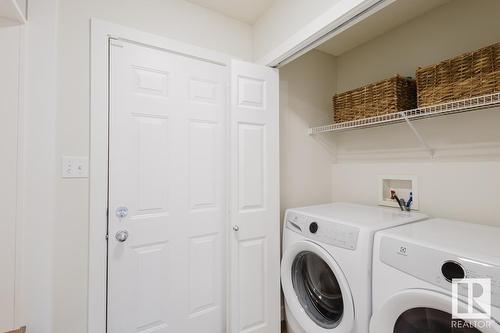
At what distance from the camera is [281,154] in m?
1.95

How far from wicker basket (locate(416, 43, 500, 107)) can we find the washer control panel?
834mm

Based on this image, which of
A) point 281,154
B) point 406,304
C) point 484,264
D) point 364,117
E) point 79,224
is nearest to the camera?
point 484,264

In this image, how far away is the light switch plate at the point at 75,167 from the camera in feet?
4.02

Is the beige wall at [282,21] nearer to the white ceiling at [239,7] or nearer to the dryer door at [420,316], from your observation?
the white ceiling at [239,7]

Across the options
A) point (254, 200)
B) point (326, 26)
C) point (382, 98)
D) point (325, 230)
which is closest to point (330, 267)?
point (325, 230)

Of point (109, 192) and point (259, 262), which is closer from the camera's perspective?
point (109, 192)

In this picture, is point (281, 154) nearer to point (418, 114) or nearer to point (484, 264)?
point (418, 114)

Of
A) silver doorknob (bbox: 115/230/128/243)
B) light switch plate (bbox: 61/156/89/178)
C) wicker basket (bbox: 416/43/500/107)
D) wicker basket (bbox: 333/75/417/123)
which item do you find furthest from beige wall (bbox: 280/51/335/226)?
light switch plate (bbox: 61/156/89/178)

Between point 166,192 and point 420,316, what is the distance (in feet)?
4.64

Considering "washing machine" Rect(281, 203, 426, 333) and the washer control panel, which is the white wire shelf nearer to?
"washing machine" Rect(281, 203, 426, 333)

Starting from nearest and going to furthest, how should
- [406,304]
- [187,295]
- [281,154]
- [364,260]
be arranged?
[406,304], [364,260], [187,295], [281,154]

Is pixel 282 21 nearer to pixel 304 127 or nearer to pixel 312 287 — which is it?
pixel 304 127

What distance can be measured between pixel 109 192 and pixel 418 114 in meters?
1.85

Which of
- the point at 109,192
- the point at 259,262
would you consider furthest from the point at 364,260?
the point at 109,192
